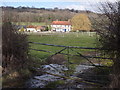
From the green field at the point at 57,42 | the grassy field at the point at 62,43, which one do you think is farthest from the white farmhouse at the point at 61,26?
the grassy field at the point at 62,43

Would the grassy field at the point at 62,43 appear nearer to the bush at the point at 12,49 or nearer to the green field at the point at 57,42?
the green field at the point at 57,42

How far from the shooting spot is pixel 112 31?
5500mm

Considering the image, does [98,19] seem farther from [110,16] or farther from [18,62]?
[18,62]

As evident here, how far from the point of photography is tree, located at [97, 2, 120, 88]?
5.32 m

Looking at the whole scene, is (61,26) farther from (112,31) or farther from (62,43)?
(112,31)

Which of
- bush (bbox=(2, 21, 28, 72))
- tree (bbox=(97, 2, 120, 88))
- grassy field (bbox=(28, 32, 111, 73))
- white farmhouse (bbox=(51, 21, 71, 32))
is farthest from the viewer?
white farmhouse (bbox=(51, 21, 71, 32))

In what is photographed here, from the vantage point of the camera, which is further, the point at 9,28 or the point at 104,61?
the point at 104,61

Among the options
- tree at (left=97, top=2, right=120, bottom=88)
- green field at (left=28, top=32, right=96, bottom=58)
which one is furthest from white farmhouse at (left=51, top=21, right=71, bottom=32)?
tree at (left=97, top=2, right=120, bottom=88)

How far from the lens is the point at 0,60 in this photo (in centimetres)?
681

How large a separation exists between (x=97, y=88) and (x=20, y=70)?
2.97 metres

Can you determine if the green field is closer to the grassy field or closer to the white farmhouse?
the grassy field

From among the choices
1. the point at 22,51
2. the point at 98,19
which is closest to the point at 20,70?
the point at 22,51

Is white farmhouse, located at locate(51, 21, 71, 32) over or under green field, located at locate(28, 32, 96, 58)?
over

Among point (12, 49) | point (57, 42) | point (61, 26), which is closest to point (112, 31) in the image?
point (12, 49)
